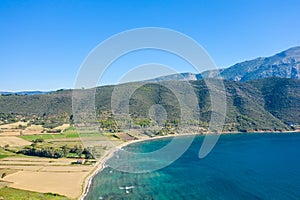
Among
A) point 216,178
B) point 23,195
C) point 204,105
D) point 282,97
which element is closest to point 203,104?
point 204,105

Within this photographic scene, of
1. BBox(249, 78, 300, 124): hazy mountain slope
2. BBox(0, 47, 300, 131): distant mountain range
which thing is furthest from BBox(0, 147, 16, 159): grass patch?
BBox(249, 78, 300, 124): hazy mountain slope

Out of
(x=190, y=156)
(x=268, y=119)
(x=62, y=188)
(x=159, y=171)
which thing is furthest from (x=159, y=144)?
(x=268, y=119)

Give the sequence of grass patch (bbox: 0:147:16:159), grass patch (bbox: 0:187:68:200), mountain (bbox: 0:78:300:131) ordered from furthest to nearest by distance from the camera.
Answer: mountain (bbox: 0:78:300:131)
grass patch (bbox: 0:147:16:159)
grass patch (bbox: 0:187:68:200)

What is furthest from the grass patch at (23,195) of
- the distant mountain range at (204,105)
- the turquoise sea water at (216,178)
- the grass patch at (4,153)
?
the distant mountain range at (204,105)

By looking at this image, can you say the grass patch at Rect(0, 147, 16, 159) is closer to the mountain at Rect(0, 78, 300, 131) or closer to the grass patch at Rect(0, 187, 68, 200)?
the grass patch at Rect(0, 187, 68, 200)

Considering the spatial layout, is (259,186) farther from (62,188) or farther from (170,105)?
(170,105)

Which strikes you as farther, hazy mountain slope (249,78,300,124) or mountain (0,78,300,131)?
hazy mountain slope (249,78,300,124)
